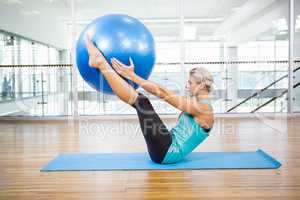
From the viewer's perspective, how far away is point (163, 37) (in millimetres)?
5152

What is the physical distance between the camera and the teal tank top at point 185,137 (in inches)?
94.3

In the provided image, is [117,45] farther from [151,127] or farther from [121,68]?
[151,127]

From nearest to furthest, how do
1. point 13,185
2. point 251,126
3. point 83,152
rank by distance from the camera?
point 13,185
point 83,152
point 251,126

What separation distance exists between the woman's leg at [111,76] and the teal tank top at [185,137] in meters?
0.42

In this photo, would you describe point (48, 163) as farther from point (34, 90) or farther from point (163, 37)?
point (34, 90)

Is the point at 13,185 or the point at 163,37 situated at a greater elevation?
the point at 163,37

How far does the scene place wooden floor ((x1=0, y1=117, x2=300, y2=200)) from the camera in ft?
6.15

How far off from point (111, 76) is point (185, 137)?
668mm

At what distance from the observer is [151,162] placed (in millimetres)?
2555

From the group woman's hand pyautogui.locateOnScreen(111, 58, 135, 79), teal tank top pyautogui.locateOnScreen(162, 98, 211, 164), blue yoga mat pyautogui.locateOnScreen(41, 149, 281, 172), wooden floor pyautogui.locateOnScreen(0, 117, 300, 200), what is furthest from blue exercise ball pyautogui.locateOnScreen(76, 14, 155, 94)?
wooden floor pyautogui.locateOnScreen(0, 117, 300, 200)

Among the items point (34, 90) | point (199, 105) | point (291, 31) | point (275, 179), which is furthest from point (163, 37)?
point (275, 179)

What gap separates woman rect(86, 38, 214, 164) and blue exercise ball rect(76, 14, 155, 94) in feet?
0.17

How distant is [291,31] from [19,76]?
4434 millimetres

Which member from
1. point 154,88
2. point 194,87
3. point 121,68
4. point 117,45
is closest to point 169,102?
point 154,88
